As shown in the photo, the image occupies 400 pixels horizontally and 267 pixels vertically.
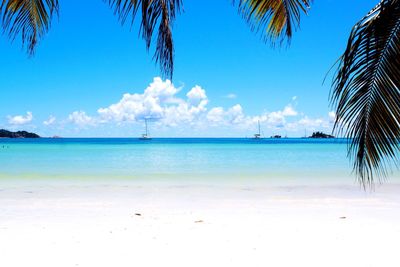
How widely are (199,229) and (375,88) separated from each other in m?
3.54

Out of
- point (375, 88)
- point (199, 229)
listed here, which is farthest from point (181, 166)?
point (375, 88)

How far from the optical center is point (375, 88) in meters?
2.63

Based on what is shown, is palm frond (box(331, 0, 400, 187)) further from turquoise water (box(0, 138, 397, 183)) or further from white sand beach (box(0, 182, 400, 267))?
white sand beach (box(0, 182, 400, 267))

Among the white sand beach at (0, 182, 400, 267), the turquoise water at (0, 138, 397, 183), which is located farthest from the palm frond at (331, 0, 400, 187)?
the white sand beach at (0, 182, 400, 267)

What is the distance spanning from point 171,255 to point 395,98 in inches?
110

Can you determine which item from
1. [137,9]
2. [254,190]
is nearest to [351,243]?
[137,9]

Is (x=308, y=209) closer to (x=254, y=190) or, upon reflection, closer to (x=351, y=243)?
(x=351, y=243)

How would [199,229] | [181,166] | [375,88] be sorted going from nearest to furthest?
[375,88]
[199,229]
[181,166]

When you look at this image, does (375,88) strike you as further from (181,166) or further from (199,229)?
(181,166)

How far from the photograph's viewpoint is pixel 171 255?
4324mm

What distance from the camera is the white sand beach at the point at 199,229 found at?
166 inches

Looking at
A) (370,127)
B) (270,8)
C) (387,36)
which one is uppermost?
(270,8)

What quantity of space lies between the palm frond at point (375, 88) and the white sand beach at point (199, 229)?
1856mm

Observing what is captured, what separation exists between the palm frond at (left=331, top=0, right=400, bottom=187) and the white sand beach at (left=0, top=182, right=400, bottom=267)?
186cm
